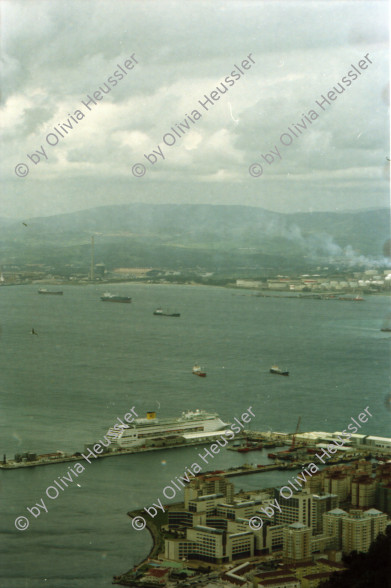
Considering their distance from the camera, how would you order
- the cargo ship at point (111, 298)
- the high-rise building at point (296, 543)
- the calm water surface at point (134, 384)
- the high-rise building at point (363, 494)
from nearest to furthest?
1. the high-rise building at point (296, 543)
2. the calm water surface at point (134, 384)
3. the high-rise building at point (363, 494)
4. the cargo ship at point (111, 298)

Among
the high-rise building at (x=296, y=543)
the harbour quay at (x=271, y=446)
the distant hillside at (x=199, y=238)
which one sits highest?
the distant hillside at (x=199, y=238)

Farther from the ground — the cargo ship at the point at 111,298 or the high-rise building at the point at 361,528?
the cargo ship at the point at 111,298

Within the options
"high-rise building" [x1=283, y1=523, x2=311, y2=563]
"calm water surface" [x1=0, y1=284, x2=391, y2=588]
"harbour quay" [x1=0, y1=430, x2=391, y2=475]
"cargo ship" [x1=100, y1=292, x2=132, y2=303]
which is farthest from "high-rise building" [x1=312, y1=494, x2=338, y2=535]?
"cargo ship" [x1=100, y1=292, x2=132, y2=303]

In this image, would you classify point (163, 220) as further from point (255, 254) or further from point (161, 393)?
point (161, 393)

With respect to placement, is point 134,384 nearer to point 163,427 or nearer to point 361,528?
point 163,427

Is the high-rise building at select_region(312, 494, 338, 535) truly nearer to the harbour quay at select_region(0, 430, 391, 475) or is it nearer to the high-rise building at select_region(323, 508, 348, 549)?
the high-rise building at select_region(323, 508, 348, 549)

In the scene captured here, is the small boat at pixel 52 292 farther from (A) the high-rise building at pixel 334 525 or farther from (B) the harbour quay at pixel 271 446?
(A) the high-rise building at pixel 334 525

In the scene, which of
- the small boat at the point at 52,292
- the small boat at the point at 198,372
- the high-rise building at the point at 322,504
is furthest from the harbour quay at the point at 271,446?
the small boat at the point at 52,292
